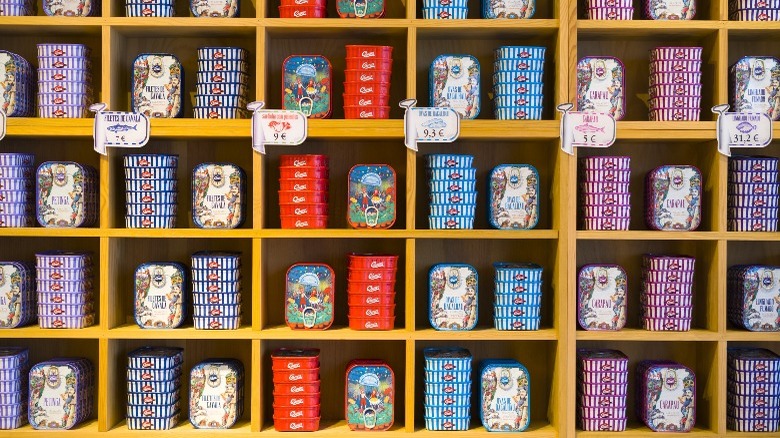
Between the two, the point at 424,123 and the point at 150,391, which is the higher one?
the point at 424,123

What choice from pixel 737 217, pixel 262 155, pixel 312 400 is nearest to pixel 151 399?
pixel 312 400

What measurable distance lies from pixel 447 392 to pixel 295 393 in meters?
0.59

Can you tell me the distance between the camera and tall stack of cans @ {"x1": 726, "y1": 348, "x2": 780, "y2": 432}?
307cm

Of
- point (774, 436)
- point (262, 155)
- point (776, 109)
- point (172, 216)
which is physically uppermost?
point (776, 109)

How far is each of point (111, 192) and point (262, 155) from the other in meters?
0.62

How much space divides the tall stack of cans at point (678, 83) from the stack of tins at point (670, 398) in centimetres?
100

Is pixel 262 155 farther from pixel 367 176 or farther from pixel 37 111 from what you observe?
pixel 37 111

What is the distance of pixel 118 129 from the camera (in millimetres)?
3059

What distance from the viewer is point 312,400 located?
10.1 ft

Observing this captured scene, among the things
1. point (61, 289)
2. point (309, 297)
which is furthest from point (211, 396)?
point (61, 289)

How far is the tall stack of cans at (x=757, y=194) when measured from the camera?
310 cm

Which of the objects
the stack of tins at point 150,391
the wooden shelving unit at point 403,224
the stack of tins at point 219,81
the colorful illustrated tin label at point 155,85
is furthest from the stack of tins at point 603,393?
the colorful illustrated tin label at point 155,85

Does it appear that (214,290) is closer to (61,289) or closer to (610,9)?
(61,289)

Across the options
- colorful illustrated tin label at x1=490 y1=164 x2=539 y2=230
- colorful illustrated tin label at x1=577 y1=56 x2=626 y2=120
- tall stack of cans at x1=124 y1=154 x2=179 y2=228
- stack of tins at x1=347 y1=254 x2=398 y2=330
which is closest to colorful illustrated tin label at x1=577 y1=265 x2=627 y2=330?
colorful illustrated tin label at x1=490 y1=164 x2=539 y2=230
